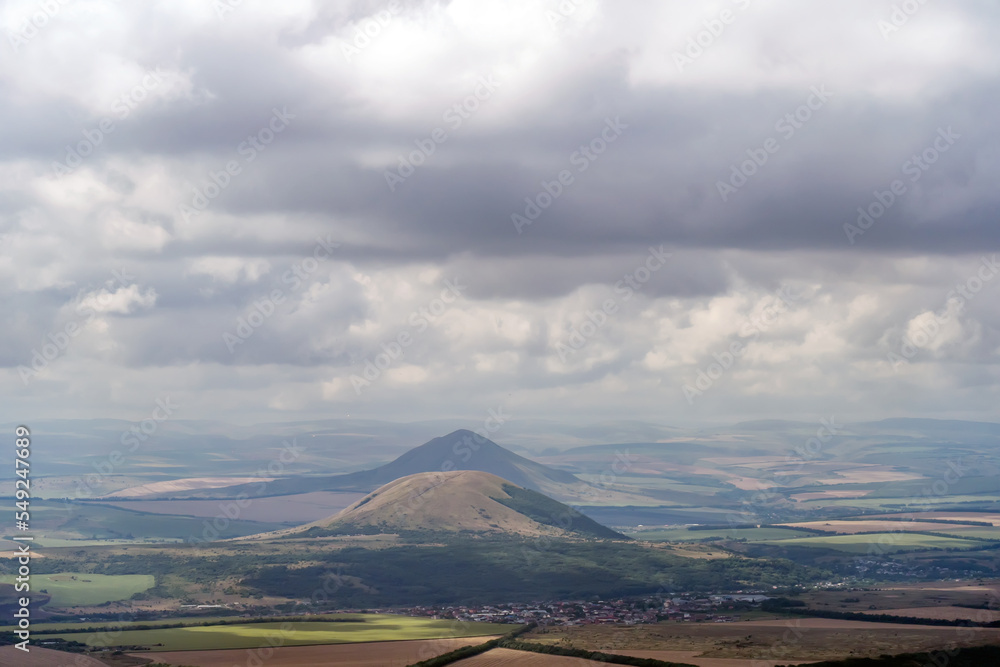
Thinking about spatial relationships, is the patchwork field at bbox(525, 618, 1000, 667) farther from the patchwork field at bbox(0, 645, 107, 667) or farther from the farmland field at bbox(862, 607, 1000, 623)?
the patchwork field at bbox(0, 645, 107, 667)

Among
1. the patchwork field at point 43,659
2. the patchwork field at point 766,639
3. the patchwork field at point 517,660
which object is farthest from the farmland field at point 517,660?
the patchwork field at point 43,659

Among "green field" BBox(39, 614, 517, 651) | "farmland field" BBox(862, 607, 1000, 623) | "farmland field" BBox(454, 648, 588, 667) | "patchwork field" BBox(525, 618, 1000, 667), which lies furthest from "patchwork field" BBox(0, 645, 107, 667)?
"farmland field" BBox(862, 607, 1000, 623)

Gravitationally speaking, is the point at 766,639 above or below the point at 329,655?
below

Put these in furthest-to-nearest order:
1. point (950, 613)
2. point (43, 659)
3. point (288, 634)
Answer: point (950, 613)
point (288, 634)
point (43, 659)

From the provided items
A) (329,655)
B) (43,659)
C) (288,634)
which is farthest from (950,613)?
(43,659)

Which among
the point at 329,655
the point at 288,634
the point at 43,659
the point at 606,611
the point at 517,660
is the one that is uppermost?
the point at 43,659

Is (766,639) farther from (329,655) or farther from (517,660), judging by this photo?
(329,655)
